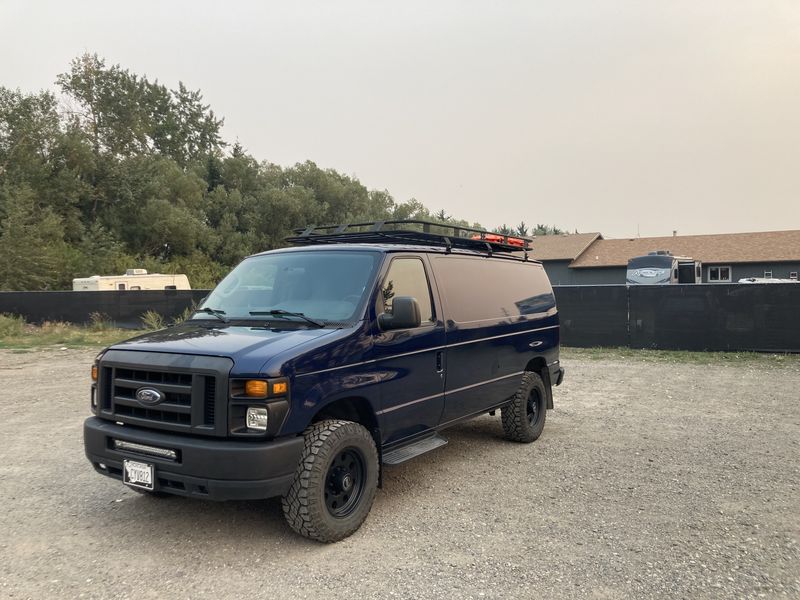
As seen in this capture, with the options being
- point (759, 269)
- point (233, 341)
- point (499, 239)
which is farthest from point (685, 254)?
point (233, 341)

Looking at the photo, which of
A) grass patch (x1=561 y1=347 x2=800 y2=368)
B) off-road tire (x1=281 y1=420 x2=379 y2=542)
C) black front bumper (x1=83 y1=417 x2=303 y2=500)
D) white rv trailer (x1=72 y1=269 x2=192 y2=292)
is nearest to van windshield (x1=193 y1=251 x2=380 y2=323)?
off-road tire (x1=281 y1=420 x2=379 y2=542)

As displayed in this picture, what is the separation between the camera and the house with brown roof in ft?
132

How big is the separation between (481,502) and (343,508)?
1.29m

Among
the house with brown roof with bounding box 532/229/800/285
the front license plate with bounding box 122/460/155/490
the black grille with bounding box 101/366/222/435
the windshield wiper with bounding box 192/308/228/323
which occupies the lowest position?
the front license plate with bounding box 122/460/155/490

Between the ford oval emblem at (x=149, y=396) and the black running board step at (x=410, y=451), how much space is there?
174 centimetres

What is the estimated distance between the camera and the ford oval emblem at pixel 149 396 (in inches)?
161

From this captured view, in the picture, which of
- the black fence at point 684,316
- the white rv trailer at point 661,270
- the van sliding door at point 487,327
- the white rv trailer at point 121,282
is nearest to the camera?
the van sliding door at point 487,327

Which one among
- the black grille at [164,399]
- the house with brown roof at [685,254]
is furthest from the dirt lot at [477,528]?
the house with brown roof at [685,254]

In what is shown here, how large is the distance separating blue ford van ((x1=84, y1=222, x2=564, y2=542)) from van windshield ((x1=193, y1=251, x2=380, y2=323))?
14 mm

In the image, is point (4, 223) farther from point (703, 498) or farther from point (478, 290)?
point (703, 498)

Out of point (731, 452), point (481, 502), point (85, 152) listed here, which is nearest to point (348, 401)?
point (481, 502)

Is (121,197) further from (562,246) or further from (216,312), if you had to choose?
(216,312)

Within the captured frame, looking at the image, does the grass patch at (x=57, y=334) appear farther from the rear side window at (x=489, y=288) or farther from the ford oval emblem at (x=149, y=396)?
the ford oval emblem at (x=149, y=396)

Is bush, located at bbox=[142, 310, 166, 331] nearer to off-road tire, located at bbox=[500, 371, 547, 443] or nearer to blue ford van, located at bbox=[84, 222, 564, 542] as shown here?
blue ford van, located at bbox=[84, 222, 564, 542]
